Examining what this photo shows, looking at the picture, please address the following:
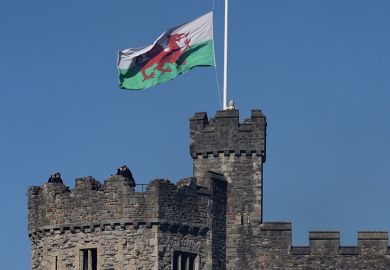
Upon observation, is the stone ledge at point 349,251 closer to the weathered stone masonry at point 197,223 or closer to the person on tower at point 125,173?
the weathered stone masonry at point 197,223

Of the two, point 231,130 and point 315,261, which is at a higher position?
point 231,130

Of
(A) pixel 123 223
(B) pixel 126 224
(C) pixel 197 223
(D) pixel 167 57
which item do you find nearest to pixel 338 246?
(C) pixel 197 223

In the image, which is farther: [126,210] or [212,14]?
[212,14]

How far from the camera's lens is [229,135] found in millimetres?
94625

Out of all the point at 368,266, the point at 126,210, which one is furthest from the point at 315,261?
the point at 126,210

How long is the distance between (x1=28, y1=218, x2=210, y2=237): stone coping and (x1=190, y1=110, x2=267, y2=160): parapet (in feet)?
14.3

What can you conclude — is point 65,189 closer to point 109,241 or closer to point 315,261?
point 109,241

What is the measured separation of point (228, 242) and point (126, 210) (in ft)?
18.2

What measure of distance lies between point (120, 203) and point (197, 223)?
3502mm

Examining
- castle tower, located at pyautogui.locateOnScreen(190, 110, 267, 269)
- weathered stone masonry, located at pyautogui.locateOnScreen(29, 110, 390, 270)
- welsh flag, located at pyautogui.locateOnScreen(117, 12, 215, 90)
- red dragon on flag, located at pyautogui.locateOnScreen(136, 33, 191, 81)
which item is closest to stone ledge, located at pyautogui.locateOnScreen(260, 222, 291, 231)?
weathered stone masonry, located at pyautogui.locateOnScreen(29, 110, 390, 270)

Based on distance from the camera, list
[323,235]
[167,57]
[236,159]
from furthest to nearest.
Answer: [167,57] → [236,159] → [323,235]

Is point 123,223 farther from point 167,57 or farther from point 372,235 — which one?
point 372,235

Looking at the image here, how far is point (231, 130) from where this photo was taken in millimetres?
94750

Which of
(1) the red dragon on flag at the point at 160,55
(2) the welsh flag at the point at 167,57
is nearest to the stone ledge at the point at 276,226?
(2) the welsh flag at the point at 167,57
